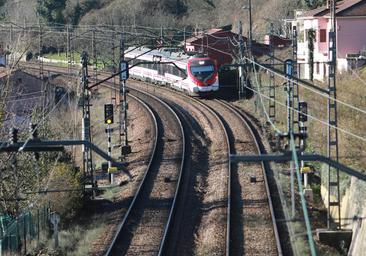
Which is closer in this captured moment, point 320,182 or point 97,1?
point 320,182

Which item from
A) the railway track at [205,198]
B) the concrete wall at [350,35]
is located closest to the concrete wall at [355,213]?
the railway track at [205,198]

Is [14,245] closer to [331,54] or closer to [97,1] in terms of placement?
[331,54]

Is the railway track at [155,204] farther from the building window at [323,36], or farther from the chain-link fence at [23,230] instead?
the building window at [323,36]

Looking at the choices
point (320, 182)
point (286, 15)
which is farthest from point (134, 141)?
point (286, 15)

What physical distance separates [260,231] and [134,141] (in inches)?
527

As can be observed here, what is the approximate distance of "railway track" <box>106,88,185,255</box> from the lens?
1343 centimetres

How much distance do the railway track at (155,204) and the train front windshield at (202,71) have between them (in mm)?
8284

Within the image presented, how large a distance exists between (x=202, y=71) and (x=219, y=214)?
19.9m

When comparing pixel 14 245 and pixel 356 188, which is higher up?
pixel 356 188

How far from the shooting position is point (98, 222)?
15727mm

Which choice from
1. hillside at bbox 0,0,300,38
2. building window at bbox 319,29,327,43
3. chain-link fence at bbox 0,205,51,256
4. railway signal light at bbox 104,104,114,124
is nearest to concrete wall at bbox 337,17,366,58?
building window at bbox 319,29,327,43

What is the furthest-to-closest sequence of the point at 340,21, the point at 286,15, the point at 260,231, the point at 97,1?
1. the point at 97,1
2. the point at 286,15
3. the point at 340,21
4. the point at 260,231

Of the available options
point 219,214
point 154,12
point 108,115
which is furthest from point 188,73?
point 154,12

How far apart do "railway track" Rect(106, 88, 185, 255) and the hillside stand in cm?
3880
